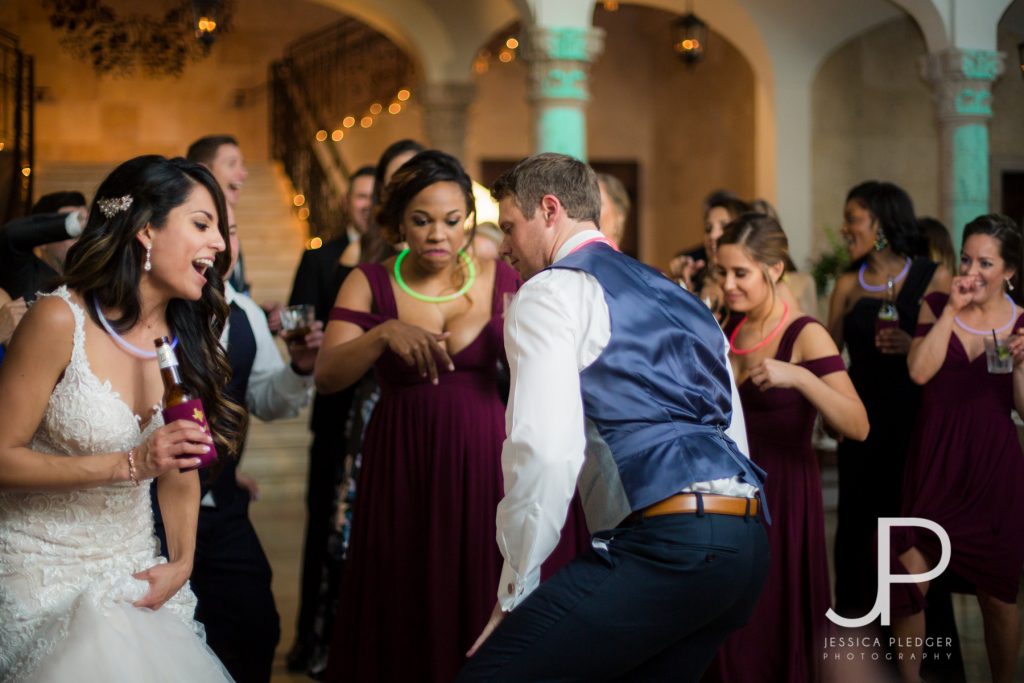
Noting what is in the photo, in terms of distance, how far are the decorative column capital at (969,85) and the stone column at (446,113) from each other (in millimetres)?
4888

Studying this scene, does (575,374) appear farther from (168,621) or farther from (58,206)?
(58,206)

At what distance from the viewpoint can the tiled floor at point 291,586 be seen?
4.80m

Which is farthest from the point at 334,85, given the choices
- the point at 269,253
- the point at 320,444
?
the point at 320,444

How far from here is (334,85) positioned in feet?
54.0

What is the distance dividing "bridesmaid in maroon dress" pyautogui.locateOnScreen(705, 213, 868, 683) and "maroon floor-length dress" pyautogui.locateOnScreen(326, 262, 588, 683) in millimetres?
692

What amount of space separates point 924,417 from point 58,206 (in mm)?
3284

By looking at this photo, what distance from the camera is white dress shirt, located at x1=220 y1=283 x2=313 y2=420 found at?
3.71 metres

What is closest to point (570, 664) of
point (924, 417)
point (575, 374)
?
point (575, 374)

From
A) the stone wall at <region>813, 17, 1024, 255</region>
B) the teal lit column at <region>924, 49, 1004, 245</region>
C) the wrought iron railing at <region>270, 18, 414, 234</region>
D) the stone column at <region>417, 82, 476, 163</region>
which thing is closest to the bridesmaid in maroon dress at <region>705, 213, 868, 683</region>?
the teal lit column at <region>924, 49, 1004, 245</region>

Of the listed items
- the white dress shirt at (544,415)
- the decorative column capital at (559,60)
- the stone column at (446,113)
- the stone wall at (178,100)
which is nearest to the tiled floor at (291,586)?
the white dress shirt at (544,415)

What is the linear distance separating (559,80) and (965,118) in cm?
293

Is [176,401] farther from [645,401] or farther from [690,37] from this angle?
[690,37]

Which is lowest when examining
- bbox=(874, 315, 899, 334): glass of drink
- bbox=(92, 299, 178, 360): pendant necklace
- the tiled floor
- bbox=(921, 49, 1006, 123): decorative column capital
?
the tiled floor

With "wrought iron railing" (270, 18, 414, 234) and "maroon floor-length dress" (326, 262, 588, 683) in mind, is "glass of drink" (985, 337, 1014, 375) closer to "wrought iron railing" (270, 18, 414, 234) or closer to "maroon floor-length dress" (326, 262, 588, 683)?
"maroon floor-length dress" (326, 262, 588, 683)
